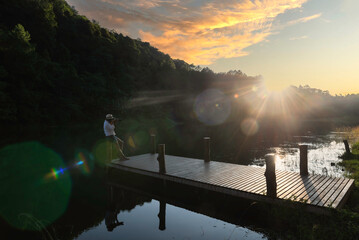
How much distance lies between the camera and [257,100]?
115 m

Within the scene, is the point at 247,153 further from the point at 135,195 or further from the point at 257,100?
the point at 257,100

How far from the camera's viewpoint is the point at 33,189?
12898 mm

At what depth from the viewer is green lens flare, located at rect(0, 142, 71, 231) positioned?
384 inches

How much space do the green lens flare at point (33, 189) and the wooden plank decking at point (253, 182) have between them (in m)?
3.64

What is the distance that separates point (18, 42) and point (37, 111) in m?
12.9

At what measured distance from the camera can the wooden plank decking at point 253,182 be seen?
7.92m

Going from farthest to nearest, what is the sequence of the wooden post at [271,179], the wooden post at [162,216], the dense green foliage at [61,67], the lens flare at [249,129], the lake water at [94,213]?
the dense green foliage at [61,67]
the lens flare at [249,129]
the wooden post at [162,216]
the lake water at [94,213]
the wooden post at [271,179]

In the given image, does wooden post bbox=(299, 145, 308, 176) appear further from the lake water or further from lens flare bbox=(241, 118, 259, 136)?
lens flare bbox=(241, 118, 259, 136)

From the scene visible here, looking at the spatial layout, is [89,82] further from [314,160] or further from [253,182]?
[253,182]

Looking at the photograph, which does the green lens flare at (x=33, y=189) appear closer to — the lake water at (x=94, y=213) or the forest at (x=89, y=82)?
the lake water at (x=94, y=213)

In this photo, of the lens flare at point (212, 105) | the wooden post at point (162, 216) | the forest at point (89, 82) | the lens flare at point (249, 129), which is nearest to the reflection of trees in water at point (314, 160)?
the wooden post at point (162, 216)

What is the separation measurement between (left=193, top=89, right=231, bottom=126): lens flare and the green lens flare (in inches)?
2949

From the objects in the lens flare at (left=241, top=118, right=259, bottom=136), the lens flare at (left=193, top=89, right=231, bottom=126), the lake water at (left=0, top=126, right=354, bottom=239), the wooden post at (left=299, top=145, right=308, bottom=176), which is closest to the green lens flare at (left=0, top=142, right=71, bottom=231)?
the lake water at (left=0, top=126, right=354, bottom=239)

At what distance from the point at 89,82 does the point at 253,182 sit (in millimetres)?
71205
